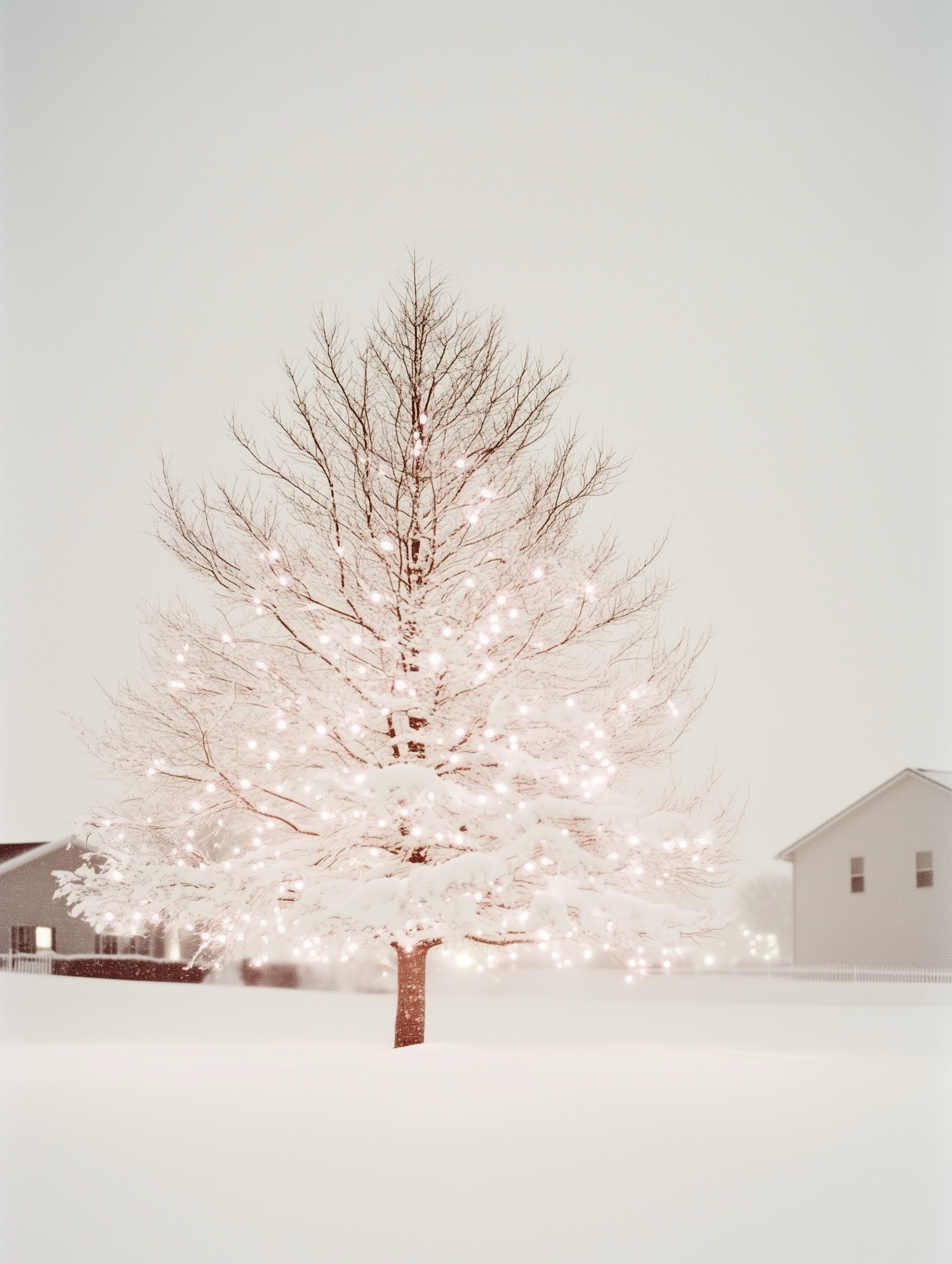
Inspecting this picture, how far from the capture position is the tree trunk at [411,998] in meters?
13.7

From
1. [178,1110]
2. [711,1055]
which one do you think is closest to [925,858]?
[711,1055]

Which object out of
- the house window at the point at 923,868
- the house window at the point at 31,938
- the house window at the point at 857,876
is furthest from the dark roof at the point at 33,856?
the house window at the point at 923,868

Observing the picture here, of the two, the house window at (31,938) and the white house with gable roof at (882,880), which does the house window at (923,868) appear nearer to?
the white house with gable roof at (882,880)

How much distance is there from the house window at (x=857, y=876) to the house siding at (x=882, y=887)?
0.38ft

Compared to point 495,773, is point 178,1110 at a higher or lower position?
lower

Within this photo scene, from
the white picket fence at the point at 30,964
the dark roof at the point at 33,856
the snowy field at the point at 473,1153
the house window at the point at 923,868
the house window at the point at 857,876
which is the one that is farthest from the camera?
the dark roof at the point at 33,856

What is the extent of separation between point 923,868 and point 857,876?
2.79 metres

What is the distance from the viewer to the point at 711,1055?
1412cm

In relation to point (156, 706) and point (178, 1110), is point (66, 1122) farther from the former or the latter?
point (156, 706)

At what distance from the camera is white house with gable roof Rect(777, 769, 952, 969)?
3269 cm

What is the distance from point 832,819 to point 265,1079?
92.2 ft

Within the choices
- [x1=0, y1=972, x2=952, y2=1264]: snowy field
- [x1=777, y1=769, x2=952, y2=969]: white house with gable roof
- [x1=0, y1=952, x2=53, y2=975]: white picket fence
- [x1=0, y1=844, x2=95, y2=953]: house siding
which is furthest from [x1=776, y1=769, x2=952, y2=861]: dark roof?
[x1=0, y1=844, x2=95, y2=953]: house siding

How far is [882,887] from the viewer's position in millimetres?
34531

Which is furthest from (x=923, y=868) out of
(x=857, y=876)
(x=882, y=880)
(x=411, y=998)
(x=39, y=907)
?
(x=39, y=907)
